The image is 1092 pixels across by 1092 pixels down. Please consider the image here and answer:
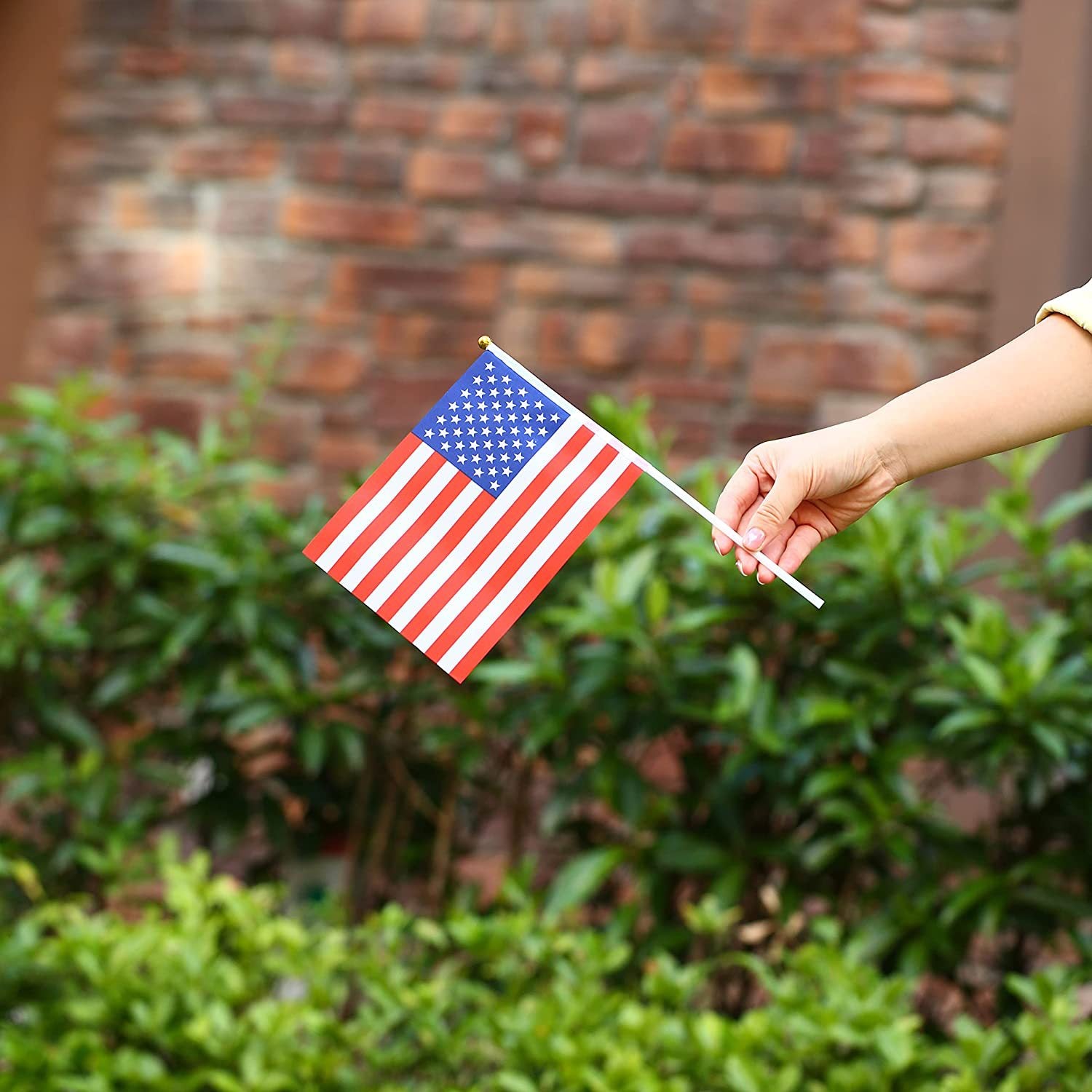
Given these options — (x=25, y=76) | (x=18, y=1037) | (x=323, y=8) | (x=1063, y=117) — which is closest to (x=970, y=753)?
(x=18, y=1037)

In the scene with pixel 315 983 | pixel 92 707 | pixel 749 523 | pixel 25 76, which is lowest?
pixel 315 983

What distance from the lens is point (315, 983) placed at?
2.73 metres

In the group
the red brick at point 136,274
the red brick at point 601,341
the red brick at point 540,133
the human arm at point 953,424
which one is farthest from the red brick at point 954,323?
the human arm at point 953,424

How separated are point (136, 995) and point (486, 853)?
6.84 feet

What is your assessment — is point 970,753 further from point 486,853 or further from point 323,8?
point 323,8

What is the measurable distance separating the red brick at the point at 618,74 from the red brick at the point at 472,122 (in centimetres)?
28

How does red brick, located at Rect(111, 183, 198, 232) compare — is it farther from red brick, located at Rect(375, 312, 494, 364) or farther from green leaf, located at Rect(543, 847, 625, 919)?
green leaf, located at Rect(543, 847, 625, 919)

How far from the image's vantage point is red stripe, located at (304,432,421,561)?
2.24m

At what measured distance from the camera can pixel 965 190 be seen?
178 inches

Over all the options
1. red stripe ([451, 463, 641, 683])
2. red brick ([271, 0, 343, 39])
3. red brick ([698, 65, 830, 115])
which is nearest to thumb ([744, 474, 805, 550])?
red stripe ([451, 463, 641, 683])

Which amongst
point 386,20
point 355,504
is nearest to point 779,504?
point 355,504

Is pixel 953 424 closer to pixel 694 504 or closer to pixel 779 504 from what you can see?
pixel 779 504

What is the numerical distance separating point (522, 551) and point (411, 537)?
0.56 ft

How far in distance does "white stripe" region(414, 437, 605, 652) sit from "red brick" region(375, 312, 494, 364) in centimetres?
272
